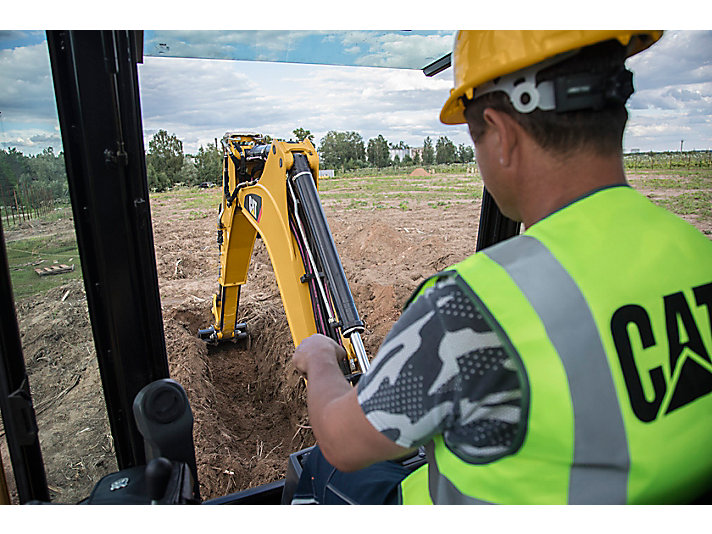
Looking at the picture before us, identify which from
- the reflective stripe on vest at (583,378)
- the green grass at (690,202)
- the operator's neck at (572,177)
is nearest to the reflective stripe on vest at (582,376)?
the reflective stripe on vest at (583,378)

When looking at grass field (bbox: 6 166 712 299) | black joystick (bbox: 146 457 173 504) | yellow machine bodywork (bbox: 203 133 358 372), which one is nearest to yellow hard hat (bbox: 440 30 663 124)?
grass field (bbox: 6 166 712 299)

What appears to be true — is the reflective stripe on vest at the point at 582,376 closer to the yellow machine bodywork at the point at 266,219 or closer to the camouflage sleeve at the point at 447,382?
the camouflage sleeve at the point at 447,382

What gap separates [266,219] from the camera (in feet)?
9.37

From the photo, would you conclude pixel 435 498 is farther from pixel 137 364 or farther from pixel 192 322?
pixel 192 322

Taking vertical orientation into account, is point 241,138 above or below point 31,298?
above

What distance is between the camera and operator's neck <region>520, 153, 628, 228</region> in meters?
0.88

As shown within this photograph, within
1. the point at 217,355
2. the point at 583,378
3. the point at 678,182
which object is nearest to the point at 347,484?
the point at 583,378

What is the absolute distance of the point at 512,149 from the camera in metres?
0.93

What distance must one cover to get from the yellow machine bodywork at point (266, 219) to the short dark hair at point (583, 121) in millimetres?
1522

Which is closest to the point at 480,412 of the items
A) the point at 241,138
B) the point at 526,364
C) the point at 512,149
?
the point at 526,364

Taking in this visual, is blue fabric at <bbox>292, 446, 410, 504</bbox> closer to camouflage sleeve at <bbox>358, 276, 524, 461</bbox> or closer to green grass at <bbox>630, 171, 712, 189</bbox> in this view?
camouflage sleeve at <bbox>358, 276, 524, 461</bbox>

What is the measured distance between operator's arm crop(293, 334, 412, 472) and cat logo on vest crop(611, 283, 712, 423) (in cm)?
41

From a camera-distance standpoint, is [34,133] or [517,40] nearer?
[517,40]

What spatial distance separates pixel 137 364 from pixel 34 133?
82 cm
